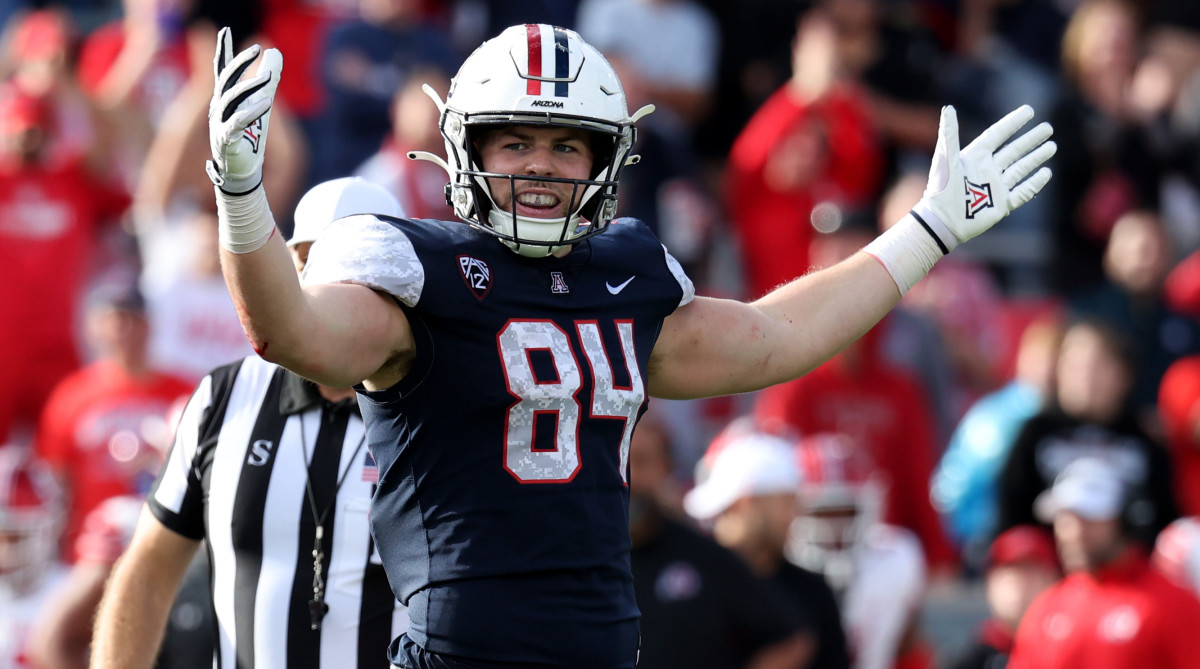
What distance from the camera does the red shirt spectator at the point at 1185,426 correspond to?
7.74 meters

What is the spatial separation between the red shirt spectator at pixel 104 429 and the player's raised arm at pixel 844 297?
4.49 meters

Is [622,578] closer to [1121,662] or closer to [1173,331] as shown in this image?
[1121,662]

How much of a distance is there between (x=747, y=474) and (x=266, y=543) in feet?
10.4

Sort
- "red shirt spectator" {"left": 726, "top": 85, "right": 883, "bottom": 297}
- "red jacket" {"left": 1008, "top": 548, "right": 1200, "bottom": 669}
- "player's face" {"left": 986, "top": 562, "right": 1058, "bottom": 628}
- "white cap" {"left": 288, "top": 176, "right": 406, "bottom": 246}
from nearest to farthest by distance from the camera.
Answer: "white cap" {"left": 288, "top": 176, "right": 406, "bottom": 246} → "red jacket" {"left": 1008, "top": 548, "right": 1200, "bottom": 669} → "player's face" {"left": 986, "top": 562, "right": 1058, "bottom": 628} → "red shirt spectator" {"left": 726, "top": 85, "right": 883, "bottom": 297}

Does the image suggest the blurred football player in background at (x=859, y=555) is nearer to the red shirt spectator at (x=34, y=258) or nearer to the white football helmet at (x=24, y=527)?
the white football helmet at (x=24, y=527)

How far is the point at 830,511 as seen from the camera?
7258 millimetres

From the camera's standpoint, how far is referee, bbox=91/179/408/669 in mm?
3631

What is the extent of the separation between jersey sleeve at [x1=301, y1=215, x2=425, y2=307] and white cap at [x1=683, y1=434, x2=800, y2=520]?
3778 millimetres

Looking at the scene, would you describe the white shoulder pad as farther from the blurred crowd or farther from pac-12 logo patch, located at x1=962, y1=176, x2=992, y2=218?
the blurred crowd

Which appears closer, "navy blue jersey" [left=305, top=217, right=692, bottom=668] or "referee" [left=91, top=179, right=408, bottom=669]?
"navy blue jersey" [left=305, top=217, right=692, bottom=668]

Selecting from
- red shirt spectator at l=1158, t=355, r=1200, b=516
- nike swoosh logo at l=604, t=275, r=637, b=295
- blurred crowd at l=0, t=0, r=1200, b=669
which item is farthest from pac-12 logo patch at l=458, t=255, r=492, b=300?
red shirt spectator at l=1158, t=355, r=1200, b=516

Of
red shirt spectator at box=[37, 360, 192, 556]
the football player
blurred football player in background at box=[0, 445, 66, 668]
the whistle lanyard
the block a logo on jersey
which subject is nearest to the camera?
the football player

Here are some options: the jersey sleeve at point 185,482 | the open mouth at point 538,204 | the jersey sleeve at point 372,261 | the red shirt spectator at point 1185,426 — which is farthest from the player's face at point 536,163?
the red shirt spectator at point 1185,426

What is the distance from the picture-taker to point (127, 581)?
12.0 feet
